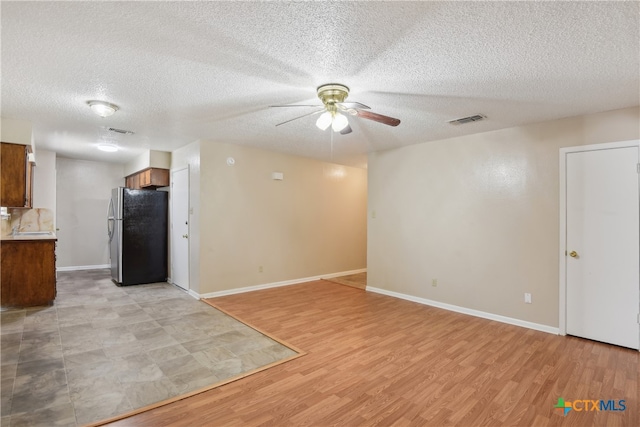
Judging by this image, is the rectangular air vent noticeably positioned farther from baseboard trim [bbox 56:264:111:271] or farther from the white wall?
baseboard trim [bbox 56:264:111:271]

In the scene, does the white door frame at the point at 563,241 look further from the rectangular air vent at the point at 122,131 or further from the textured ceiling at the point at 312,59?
the rectangular air vent at the point at 122,131

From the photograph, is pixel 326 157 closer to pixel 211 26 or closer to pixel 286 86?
pixel 286 86

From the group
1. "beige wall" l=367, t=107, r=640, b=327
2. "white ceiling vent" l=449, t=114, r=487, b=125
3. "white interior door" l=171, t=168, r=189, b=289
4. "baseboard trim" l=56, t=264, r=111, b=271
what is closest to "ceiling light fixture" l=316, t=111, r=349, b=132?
"white ceiling vent" l=449, t=114, r=487, b=125

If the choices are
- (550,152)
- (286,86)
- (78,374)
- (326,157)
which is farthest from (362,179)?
(78,374)

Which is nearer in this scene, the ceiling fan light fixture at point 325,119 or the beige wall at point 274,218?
the ceiling fan light fixture at point 325,119

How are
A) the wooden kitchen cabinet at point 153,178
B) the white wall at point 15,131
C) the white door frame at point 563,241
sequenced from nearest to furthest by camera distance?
1. the white door frame at point 563,241
2. the white wall at point 15,131
3. the wooden kitchen cabinet at point 153,178

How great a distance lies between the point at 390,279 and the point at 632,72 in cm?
369

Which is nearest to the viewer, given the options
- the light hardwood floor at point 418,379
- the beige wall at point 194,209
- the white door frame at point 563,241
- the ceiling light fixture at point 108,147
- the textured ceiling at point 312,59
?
the textured ceiling at point 312,59

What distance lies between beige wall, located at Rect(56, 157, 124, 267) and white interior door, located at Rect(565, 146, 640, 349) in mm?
8582

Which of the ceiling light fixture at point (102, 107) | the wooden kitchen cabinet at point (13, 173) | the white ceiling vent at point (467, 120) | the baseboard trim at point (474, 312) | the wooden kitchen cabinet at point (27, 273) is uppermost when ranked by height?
the white ceiling vent at point (467, 120)

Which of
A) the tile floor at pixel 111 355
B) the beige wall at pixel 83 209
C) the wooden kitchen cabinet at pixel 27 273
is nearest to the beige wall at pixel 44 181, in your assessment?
the beige wall at pixel 83 209

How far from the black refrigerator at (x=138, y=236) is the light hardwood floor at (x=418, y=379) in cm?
297

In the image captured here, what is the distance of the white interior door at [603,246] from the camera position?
10.1 ft

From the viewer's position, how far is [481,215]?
161 inches
